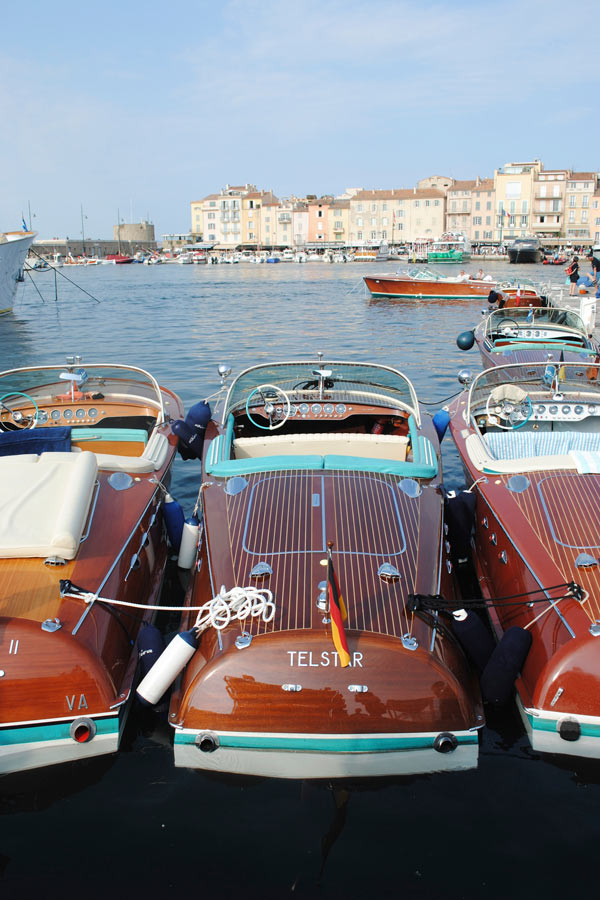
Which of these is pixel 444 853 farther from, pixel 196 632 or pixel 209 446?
pixel 209 446

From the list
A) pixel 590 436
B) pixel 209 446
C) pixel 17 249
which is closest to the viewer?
pixel 209 446

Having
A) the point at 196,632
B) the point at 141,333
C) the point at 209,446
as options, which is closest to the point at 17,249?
the point at 141,333

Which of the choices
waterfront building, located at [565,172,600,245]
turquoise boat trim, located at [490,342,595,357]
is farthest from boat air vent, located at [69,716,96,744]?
waterfront building, located at [565,172,600,245]

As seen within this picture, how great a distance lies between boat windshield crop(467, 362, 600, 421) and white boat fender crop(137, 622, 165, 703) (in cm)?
432

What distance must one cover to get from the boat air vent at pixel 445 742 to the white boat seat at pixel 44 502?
2515 millimetres

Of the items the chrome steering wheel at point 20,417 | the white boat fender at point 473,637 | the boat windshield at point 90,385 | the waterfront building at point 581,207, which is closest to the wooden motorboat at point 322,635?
the white boat fender at point 473,637

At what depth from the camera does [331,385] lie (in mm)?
8227

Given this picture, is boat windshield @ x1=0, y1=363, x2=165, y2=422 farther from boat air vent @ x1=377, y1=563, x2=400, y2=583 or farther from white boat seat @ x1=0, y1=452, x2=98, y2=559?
boat air vent @ x1=377, y1=563, x2=400, y2=583

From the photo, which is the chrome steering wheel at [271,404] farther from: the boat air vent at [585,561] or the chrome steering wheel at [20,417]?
the boat air vent at [585,561]

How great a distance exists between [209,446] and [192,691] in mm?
2880

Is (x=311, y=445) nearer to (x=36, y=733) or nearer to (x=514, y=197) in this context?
(x=36, y=733)

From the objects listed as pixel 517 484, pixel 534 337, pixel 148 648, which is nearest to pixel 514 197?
pixel 534 337

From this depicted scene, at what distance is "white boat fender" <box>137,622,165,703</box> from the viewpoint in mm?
4559

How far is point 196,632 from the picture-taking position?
14.2ft
